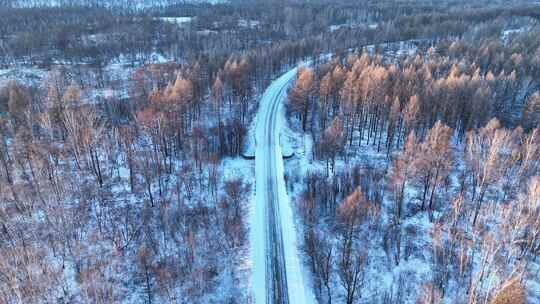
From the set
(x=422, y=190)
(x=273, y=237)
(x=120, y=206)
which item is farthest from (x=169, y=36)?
(x=422, y=190)

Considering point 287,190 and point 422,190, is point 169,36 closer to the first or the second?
point 287,190

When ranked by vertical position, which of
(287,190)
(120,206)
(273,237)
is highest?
(287,190)

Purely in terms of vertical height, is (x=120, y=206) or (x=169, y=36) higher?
(x=169, y=36)

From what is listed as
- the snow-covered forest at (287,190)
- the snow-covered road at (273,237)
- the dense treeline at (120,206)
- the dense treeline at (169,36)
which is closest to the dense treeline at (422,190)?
the snow-covered forest at (287,190)

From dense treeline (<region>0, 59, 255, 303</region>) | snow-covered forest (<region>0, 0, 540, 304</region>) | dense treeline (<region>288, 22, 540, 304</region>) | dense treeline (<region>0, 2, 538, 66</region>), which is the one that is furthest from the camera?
dense treeline (<region>0, 2, 538, 66</region>)

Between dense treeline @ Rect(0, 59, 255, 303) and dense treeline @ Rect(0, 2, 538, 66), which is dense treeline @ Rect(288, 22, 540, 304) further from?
dense treeline @ Rect(0, 2, 538, 66)

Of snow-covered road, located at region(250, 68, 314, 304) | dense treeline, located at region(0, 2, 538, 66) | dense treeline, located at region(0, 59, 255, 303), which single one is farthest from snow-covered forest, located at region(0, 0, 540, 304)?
dense treeline, located at region(0, 2, 538, 66)
